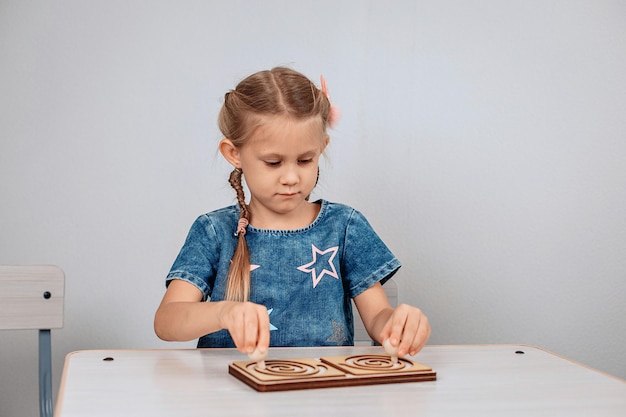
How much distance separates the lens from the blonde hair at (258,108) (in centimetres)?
109

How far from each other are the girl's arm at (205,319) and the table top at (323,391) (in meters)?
0.04

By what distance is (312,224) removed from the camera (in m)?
1.17

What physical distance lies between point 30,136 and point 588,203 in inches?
47.9

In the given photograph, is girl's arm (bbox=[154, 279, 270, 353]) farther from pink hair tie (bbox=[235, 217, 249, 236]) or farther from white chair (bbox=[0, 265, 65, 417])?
white chair (bbox=[0, 265, 65, 417])

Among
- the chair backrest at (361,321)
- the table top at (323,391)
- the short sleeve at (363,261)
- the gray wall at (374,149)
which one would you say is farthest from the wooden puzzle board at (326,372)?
the gray wall at (374,149)

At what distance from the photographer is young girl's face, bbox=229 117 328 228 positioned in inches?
41.3

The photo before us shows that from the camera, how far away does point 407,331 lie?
84 cm

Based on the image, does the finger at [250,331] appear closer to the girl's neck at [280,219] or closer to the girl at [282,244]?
the girl at [282,244]

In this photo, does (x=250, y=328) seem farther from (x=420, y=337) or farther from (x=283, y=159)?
(x=283, y=159)

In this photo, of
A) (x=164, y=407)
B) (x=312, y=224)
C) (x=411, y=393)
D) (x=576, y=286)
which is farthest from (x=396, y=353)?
(x=576, y=286)

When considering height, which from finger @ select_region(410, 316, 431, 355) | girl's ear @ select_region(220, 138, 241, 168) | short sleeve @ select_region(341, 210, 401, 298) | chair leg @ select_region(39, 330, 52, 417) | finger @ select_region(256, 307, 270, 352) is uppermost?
girl's ear @ select_region(220, 138, 241, 168)

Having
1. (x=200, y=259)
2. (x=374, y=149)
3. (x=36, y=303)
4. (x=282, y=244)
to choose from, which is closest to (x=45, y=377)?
(x=36, y=303)

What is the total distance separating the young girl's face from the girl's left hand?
0.28 m

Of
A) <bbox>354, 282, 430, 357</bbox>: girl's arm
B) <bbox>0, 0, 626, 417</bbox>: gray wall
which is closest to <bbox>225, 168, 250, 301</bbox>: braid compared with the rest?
<bbox>354, 282, 430, 357</bbox>: girl's arm
